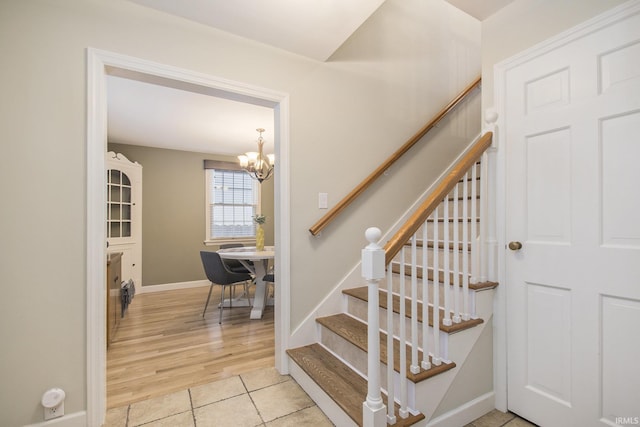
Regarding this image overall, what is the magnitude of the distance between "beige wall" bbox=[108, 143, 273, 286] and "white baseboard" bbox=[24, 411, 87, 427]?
3631mm

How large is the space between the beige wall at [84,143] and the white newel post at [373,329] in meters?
0.99

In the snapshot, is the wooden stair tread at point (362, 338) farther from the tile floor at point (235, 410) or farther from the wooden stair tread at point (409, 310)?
the tile floor at point (235, 410)

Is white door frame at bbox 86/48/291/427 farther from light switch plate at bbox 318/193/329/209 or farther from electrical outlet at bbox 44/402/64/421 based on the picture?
light switch plate at bbox 318/193/329/209

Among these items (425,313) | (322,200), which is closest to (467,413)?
(425,313)

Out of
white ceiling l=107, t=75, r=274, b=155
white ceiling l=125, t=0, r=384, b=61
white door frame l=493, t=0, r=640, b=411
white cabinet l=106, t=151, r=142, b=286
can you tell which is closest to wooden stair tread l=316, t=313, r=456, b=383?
white door frame l=493, t=0, r=640, b=411

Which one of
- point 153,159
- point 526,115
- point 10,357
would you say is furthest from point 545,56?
point 153,159

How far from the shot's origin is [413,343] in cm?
146

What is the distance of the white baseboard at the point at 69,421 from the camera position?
60.2 inches

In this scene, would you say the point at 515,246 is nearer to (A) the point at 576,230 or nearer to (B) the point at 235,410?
(A) the point at 576,230

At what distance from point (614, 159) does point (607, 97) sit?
293mm

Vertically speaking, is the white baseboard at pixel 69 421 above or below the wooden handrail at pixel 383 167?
below

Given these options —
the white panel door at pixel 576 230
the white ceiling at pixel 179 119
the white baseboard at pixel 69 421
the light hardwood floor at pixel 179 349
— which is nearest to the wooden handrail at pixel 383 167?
the white panel door at pixel 576 230

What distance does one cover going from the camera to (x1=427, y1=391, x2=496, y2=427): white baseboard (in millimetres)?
1568

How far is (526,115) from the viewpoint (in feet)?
5.57
